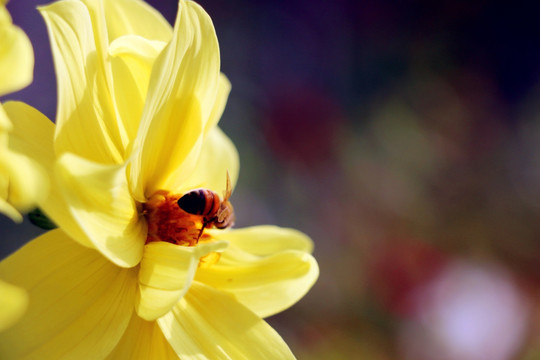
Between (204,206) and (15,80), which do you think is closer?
(15,80)

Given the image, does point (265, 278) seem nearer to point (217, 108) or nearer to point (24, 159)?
point (217, 108)

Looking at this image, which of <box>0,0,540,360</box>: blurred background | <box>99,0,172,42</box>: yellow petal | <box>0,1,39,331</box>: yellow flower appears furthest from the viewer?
<box>0,0,540,360</box>: blurred background

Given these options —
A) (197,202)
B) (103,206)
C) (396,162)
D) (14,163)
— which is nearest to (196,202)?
(197,202)

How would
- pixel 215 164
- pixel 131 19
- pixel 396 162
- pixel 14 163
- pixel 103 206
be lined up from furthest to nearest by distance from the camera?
pixel 396 162 < pixel 215 164 < pixel 131 19 < pixel 103 206 < pixel 14 163

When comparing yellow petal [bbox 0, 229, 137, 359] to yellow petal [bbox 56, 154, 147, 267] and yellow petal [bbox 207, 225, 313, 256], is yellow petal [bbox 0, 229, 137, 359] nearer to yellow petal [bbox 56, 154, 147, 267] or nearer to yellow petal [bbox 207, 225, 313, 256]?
yellow petal [bbox 56, 154, 147, 267]

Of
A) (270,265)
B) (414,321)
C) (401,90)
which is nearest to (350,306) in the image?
(414,321)

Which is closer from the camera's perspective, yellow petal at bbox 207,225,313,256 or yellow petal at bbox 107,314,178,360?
yellow petal at bbox 107,314,178,360

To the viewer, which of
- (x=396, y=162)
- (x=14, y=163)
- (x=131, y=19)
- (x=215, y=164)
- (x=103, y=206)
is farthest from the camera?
(x=396, y=162)

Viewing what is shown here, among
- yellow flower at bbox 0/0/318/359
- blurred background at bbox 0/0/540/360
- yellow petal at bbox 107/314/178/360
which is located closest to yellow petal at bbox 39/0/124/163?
yellow flower at bbox 0/0/318/359
